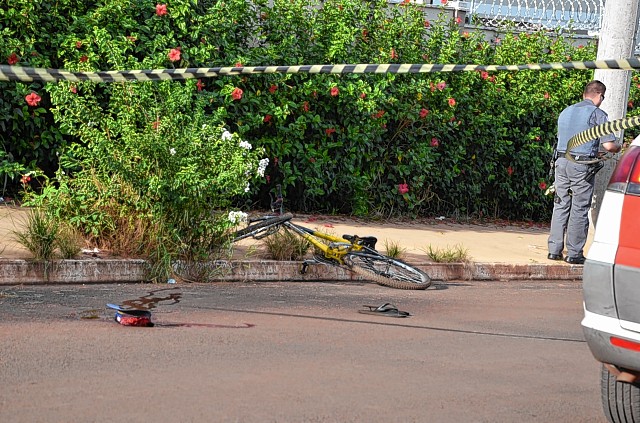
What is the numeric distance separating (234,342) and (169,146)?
134 inches

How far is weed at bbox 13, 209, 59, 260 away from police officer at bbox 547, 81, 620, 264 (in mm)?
5765

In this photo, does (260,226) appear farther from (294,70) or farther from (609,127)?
(609,127)

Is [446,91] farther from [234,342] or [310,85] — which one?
[234,342]

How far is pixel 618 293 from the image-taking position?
5.04 metres

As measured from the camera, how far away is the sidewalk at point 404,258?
922 centimetres

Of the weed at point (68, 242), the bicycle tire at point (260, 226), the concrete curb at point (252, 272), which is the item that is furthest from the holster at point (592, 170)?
the weed at point (68, 242)

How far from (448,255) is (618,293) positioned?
21.8 ft

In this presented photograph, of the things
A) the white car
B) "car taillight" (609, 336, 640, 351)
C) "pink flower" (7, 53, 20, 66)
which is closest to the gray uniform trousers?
"pink flower" (7, 53, 20, 66)

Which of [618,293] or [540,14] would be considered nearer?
[618,293]

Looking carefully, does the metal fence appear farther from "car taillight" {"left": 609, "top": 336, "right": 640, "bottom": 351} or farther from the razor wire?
"car taillight" {"left": 609, "top": 336, "right": 640, "bottom": 351}

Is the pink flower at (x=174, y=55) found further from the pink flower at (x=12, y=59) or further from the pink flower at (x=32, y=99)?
the pink flower at (x=12, y=59)

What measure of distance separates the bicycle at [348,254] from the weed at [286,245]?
0.07 meters

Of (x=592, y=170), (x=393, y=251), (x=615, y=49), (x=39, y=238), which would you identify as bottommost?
(x=393, y=251)

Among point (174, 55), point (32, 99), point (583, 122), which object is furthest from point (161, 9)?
point (583, 122)
